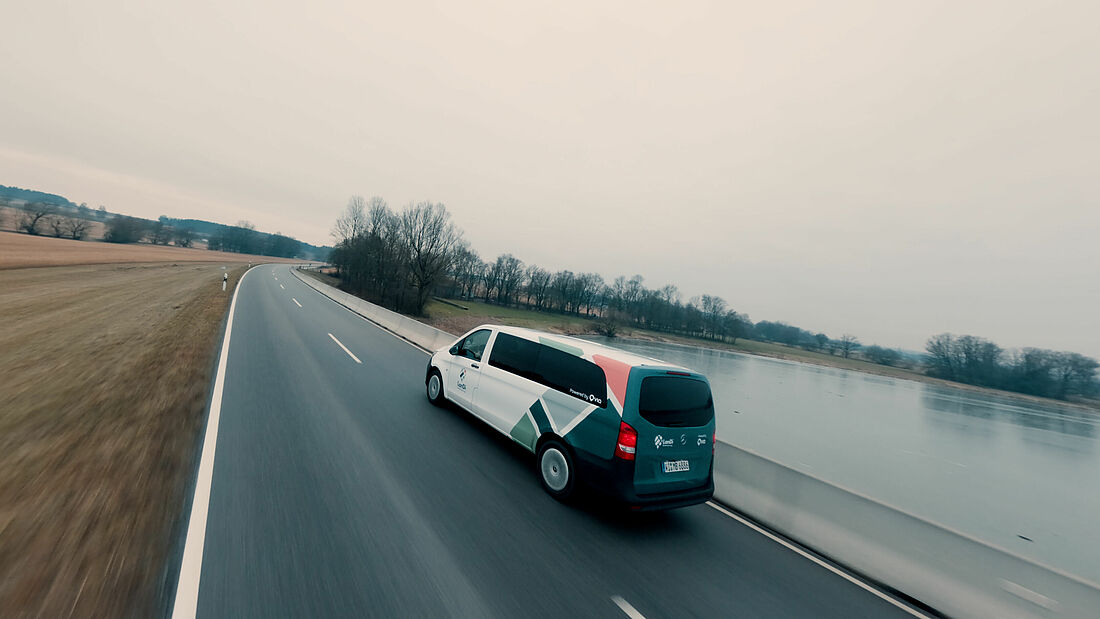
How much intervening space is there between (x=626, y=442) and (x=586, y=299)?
3930 inches

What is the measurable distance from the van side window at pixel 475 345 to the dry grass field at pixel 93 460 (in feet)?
12.2

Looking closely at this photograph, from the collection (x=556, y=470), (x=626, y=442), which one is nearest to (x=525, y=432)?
(x=556, y=470)

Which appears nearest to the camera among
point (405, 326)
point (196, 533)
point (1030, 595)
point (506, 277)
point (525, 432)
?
point (1030, 595)

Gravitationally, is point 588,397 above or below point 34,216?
below

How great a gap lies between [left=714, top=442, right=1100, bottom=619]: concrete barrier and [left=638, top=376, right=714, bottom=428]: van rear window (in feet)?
3.68

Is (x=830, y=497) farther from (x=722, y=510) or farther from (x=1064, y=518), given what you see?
(x=1064, y=518)

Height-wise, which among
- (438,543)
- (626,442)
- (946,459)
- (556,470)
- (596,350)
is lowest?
(946,459)

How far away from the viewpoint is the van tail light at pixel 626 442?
4.34 metres

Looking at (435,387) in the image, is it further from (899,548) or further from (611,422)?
(899,548)

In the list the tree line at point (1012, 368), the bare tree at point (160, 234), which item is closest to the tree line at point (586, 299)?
the tree line at point (1012, 368)

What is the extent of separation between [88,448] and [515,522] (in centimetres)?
501

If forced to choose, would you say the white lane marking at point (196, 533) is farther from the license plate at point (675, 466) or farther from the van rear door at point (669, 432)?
the license plate at point (675, 466)

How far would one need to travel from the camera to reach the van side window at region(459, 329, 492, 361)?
22.3 feet

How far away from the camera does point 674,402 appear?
4.71m
